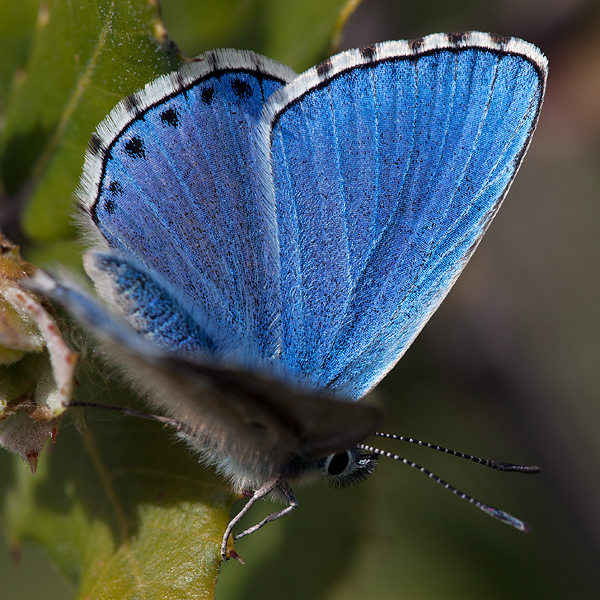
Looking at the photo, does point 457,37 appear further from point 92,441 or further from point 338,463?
point 92,441

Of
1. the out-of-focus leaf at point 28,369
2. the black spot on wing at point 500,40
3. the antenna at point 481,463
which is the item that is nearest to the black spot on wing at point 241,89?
the black spot on wing at point 500,40

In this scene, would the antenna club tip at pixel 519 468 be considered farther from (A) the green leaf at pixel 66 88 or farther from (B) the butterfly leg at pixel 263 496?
(A) the green leaf at pixel 66 88

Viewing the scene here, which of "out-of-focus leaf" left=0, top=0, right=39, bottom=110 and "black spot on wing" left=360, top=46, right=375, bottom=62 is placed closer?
"black spot on wing" left=360, top=46, right=375, bottom=62

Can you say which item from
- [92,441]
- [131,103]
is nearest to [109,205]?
[131,103]

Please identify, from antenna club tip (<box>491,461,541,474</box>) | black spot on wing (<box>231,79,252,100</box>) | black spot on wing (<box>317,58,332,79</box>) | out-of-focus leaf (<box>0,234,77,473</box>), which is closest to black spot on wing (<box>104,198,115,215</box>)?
out-of-focus leaf (<box>0,234,77,473</box>)

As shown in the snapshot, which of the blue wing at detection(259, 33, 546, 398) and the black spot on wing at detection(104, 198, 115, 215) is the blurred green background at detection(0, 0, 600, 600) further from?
the black spot on wing at detection(104, 198, 115, 215)

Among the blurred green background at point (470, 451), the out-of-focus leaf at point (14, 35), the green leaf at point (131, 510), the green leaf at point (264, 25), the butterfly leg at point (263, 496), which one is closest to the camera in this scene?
the green leaf at point (131, 510)

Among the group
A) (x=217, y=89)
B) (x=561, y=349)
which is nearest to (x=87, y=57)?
(x=217, y=89)

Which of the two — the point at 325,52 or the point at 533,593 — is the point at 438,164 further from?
the point at 533,593
